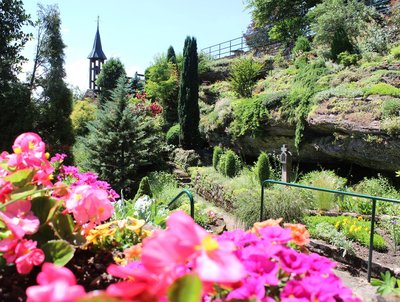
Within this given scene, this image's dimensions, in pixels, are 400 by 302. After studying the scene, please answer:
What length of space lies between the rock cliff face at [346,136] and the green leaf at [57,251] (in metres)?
7.44

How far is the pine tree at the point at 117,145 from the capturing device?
11406 mm

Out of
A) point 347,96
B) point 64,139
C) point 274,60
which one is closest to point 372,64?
point 347,96

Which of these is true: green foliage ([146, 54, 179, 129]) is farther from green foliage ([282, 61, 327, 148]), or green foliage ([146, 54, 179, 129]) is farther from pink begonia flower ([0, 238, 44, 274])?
pink begonia flower ([0, 238, 44, 274])

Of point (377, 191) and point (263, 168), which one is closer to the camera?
point (377, 191)

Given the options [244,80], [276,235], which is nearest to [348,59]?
[244,80]

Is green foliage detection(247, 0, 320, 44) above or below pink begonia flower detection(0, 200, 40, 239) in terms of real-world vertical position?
above

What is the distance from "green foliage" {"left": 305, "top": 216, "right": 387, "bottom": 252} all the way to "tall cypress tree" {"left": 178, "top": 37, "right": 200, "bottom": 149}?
9057 millimetres

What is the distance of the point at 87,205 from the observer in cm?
110

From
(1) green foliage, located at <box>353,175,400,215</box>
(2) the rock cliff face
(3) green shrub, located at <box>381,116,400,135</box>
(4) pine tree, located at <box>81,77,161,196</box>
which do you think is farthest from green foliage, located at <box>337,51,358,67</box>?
(4) pine tree, located at <box>81,77,161,196</box>

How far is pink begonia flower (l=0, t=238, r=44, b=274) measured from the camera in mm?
916

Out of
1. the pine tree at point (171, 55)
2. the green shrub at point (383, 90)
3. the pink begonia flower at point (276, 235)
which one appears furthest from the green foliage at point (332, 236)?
the pine tree at point (171, 55)

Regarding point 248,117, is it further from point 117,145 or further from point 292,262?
point 292,262

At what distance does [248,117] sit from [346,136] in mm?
3603

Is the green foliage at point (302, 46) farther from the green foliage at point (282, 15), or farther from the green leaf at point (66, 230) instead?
the green leaf at point (66, 230)
